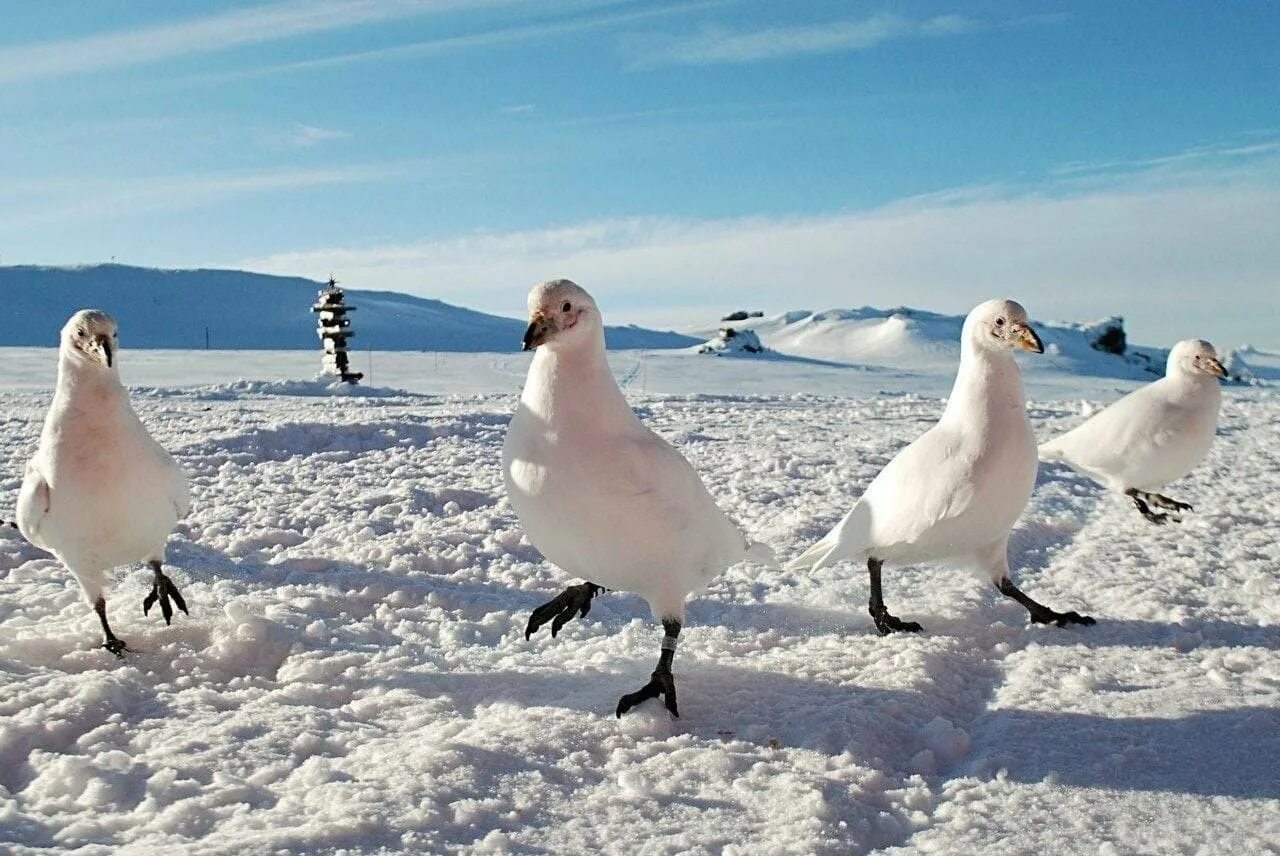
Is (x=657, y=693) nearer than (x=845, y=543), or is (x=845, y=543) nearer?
(x=657, y=693)

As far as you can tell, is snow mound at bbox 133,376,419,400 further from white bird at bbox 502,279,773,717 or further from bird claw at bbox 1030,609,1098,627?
bird claw at bbox 1030,609,1098,627

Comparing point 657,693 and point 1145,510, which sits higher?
point 1145,510

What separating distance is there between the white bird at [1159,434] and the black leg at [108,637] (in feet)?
16.0

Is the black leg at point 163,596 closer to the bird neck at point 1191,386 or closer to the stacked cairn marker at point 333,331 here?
the bird neck at point 1191,386

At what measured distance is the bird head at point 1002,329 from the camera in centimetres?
411

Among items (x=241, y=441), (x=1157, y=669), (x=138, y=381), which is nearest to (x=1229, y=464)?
(x=1157, y=669)

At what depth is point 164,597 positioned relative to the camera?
13.6ft

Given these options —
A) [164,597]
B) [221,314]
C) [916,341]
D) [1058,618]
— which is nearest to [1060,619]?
[1058,618]

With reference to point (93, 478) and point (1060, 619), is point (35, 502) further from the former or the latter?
point (1060, 619)

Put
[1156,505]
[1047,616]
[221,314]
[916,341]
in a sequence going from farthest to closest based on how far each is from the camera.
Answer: [221,314], [916,341], [1156,505], [1047,616]

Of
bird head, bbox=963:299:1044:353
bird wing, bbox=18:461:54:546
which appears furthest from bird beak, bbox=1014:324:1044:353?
bird wing, bbox=18:461:54:546

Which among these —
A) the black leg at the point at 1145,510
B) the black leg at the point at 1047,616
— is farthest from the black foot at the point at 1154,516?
the black leg at the point at 1047,616

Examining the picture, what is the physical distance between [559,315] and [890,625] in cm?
178

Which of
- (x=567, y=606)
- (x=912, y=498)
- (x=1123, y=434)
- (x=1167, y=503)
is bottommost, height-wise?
(x=567, y=606)
